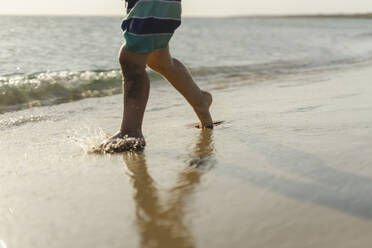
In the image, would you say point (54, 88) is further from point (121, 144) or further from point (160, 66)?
point (121, 144)

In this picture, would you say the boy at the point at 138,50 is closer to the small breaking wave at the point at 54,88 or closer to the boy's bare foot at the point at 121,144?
the boy's bare foot at the point at 121,144

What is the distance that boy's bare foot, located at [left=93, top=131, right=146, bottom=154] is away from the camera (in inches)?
89.7

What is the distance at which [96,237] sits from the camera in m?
1.29

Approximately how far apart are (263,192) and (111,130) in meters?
1.64

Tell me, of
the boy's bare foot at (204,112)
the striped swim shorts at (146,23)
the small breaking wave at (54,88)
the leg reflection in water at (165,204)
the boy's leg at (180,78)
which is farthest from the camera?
the small breaking wave at (54,88)

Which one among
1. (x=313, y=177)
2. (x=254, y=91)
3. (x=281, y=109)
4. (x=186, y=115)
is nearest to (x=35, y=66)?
(x=254, y=91)

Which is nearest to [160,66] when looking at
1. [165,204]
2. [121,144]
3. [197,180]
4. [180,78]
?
[180,78]

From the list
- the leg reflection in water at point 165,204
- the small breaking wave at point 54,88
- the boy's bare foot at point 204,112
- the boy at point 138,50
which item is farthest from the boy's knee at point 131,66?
the small breaking wave at point 54,88

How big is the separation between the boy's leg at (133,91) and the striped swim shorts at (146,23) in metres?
0.05

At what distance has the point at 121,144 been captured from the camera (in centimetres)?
230

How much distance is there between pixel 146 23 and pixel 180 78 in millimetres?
558

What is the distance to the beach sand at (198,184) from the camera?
1286mm

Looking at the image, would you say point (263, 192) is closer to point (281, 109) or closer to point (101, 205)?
point (101, 205)

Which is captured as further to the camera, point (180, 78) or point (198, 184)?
point (180, 78)
